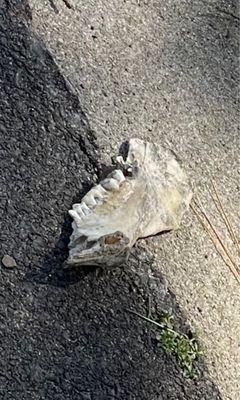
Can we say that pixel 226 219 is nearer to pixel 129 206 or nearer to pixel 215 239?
pixel 215 239

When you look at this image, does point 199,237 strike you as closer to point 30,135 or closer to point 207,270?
point 207,270

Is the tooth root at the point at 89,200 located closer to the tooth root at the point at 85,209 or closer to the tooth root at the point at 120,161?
the tooth root at the point at 85,209

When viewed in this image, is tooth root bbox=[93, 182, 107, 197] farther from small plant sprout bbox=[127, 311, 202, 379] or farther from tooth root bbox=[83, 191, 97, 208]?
small plant sprout bbox=[127, 311, 202, 379]

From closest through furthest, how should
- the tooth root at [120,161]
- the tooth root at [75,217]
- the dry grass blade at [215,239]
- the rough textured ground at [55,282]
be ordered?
1. the rough textured ground at [55,282]
2. the tooth root at [75,217]
3. the tooth root at [120,161]
4. the dry grass blade at [215,239]

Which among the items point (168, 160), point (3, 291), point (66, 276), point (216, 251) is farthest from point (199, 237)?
point (3, 291)

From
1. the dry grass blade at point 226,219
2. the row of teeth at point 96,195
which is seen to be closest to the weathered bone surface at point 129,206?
the row of teeth at point 96,195
